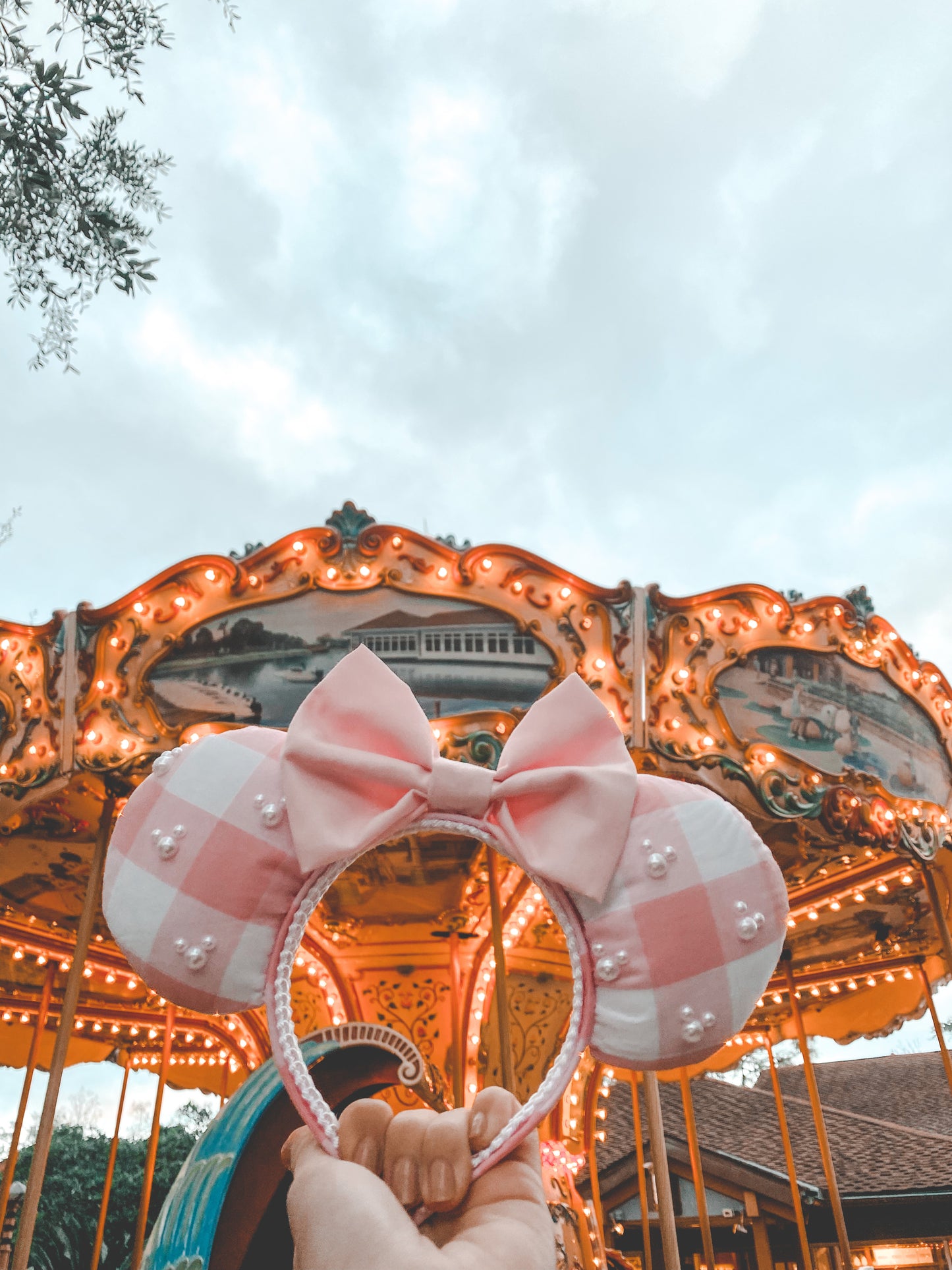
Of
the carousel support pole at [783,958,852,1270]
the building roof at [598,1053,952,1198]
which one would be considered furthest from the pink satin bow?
the building roof at [598,1053,952,1198]

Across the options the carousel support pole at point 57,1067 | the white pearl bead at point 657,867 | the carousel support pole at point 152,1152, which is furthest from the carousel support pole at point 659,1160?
the white pearl bead at point 657,867

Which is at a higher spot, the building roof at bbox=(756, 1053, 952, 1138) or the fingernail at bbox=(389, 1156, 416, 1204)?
the building roof at bbox=(756, 1053, 952, 1138)

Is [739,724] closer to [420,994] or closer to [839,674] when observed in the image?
[839,674]

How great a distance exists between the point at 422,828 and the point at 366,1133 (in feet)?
1.54

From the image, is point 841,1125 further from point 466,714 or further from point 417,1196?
point 417,1196

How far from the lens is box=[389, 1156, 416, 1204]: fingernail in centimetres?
137

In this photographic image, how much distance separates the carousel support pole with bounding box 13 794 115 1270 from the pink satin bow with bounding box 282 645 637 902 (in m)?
3.97

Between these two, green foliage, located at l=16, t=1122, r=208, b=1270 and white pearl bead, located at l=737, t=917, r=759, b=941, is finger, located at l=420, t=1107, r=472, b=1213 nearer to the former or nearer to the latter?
white pearl bead, located at l=737, t=917, r=759, b=941

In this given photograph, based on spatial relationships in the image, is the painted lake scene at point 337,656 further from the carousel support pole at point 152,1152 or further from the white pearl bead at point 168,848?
the carousel support pole at point 152,1152

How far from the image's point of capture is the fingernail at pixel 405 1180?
1367 mm

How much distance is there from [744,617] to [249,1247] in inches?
163

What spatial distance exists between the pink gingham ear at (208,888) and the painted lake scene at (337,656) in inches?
133

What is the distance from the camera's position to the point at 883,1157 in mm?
12148

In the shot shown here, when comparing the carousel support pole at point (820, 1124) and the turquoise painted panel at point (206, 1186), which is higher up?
the carousel support pole at point (820, 1124)
